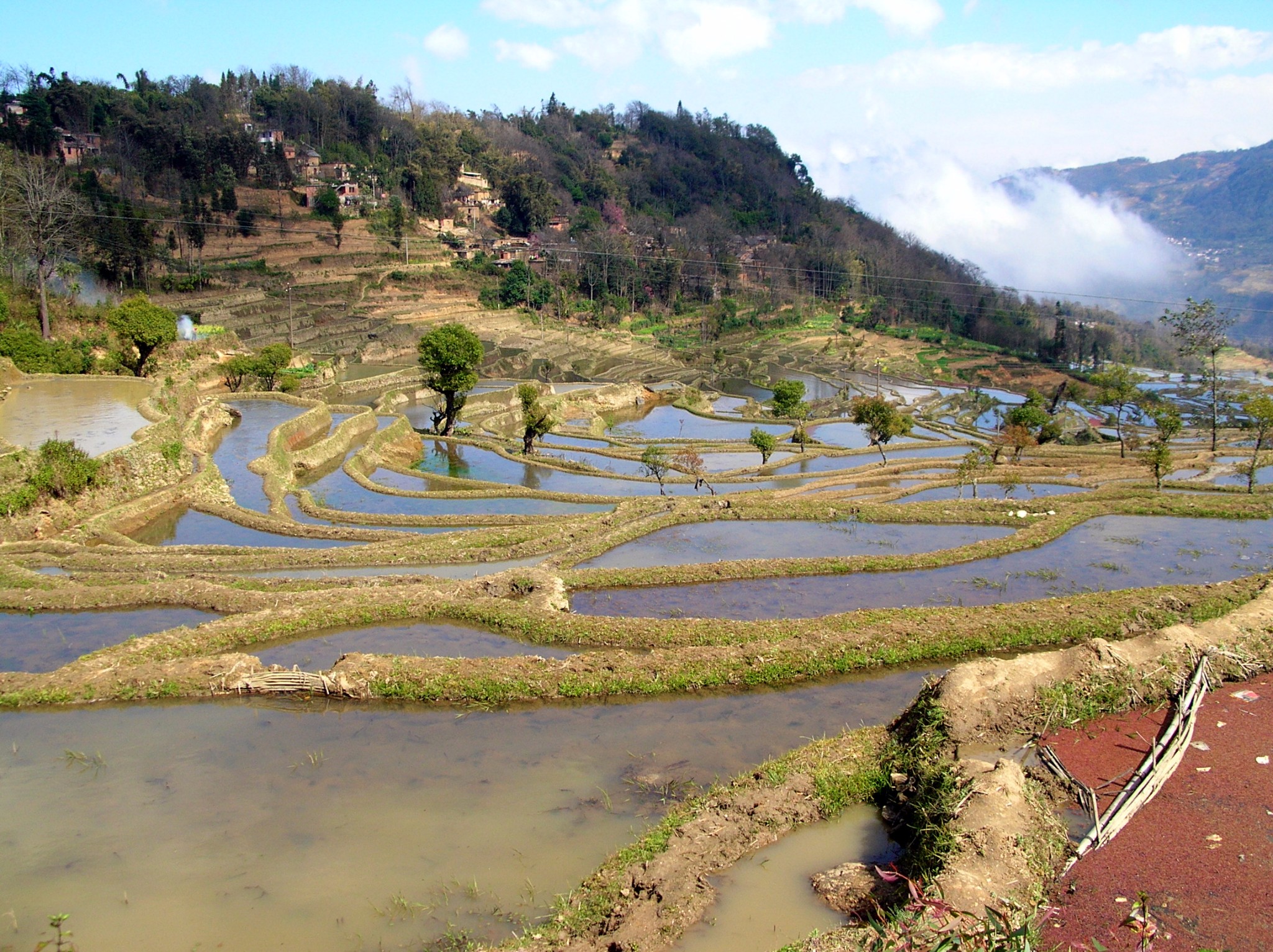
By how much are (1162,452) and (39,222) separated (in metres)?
55.1

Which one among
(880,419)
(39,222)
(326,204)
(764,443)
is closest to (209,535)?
(764,443)

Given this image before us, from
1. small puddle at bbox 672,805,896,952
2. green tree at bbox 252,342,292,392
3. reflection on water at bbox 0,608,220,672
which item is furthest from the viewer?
green tree at bbox 252,342,292,392

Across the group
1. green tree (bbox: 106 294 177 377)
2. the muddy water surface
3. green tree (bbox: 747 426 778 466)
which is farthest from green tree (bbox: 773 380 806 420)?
the muddy water surface

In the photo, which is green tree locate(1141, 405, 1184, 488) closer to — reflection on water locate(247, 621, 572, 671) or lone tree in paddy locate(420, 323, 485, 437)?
reflection on water locate(247, 621, 572, 671)

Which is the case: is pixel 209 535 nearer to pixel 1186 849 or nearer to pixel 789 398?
pixel 1186 849

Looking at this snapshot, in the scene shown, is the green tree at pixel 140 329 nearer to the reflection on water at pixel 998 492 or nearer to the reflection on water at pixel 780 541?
the reflection on water at pixel 780 541

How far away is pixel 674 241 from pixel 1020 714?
123 meters

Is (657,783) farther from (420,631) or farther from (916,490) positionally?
(916,490)

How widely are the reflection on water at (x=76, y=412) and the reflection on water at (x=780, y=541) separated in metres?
18.3

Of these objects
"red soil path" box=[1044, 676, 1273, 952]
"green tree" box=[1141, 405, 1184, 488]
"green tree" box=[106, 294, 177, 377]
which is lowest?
"red soil path" box=[1044, 676, 1273, 952]

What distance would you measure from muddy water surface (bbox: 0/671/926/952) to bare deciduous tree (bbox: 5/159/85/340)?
134ft

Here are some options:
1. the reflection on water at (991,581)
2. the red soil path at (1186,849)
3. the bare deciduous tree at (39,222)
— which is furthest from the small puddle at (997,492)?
the bare deciduous tree at (39,222)

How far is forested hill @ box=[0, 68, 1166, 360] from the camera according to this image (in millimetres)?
87125

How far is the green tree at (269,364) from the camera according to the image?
50.1 m
